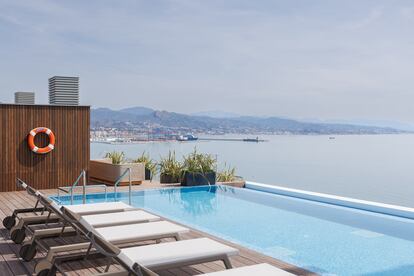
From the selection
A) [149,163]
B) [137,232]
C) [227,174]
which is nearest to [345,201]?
[227,174]

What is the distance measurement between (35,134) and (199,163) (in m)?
3.70

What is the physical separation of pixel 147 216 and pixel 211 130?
33879 millimetres

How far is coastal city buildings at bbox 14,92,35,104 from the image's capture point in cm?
1048

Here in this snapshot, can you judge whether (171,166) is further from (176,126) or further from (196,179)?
(176,126)

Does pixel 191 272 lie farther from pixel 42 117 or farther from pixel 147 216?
pixel 42 117

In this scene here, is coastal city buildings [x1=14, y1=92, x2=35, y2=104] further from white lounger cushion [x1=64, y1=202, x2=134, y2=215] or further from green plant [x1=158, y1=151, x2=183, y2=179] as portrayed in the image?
white lounger cushion [x1=64, y1=202, x2=134, y2=215]

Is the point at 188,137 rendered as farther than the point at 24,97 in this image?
Yes

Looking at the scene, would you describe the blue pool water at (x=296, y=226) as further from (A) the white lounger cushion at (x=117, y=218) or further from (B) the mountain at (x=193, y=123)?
(B) the mountain at (x=193, y=123)

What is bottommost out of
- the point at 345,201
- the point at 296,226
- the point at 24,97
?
the point at 296,226

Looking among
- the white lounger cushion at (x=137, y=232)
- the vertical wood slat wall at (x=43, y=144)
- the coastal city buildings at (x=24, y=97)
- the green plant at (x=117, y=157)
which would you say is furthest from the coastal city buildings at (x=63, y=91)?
the white lounger cushion at (x=137, y=232)

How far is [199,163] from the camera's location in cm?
1148

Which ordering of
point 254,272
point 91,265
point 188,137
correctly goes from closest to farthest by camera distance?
point 254,272 → point 91,265 → point 188,137

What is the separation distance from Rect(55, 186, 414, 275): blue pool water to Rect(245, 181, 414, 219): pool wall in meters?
0.16

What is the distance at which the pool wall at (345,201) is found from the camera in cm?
859
